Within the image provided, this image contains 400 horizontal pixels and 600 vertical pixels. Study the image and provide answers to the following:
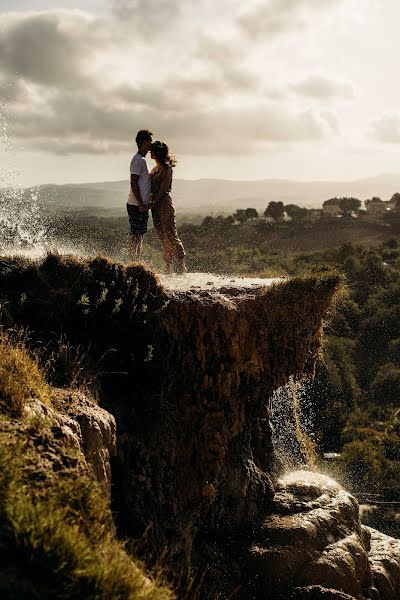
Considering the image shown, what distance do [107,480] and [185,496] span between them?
104 inches

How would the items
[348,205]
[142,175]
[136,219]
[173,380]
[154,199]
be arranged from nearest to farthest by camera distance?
1. [173,380]
2. [142,175]
3. [136,219]
4. [154,199]
5. [348,205]

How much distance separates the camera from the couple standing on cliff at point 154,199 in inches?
394

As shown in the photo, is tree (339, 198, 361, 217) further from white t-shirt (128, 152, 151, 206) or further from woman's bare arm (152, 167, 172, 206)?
white t-shirt (128, 152, 151, 206)

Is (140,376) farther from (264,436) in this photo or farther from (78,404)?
(264,436)

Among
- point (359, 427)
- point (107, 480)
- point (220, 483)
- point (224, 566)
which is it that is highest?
point (107, 480)

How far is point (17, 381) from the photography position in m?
5.02

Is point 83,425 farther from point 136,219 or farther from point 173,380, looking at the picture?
point 136,219

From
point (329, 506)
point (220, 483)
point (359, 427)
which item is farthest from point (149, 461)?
point (359, 427)

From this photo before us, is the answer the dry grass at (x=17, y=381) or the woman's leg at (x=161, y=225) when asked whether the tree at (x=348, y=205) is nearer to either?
the woman's leg at (x=161, y=225)

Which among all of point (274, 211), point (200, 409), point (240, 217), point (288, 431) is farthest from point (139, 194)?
point (274, 211)

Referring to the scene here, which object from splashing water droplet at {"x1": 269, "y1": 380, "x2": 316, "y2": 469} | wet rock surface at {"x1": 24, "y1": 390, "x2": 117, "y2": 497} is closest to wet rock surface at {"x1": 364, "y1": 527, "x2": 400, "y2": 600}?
splashing water droplet at {"x1": 269, "y1": 380, "x2": 316, "y2": 469}

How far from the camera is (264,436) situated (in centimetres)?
1063

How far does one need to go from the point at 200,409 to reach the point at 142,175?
4.15 metres

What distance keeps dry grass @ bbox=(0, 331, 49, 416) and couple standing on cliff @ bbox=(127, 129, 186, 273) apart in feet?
15.9
